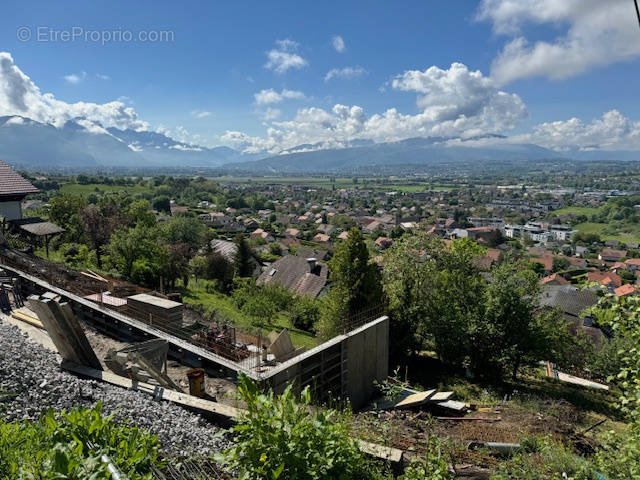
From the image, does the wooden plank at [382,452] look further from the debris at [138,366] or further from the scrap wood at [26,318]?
the scrap wood at [26,318]

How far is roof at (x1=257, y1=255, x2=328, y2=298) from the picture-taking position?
2878 centimetres

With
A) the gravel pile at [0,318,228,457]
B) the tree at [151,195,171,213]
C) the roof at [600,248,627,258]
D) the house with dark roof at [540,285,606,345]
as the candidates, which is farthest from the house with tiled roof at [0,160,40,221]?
the roof at [600,248,627,258]

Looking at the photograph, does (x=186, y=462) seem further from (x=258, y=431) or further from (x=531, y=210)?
(x=531, y=210)

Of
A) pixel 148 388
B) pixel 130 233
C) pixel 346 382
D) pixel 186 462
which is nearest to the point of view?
pixel 186 462

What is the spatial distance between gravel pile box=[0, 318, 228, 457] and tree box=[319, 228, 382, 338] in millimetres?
6959

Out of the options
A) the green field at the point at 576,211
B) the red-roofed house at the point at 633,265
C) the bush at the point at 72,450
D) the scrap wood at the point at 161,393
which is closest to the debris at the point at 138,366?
the scrap wood at the point at 161,393

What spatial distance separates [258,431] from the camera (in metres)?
2.61

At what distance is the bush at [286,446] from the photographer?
2531mm

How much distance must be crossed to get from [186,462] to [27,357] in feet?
14.0

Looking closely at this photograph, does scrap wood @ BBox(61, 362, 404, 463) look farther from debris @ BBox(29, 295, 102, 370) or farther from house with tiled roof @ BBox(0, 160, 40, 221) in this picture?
house with tiled roof @ BBox(0, 160, 40, 221)

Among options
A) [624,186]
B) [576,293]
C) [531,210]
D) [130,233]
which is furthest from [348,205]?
[624,186]

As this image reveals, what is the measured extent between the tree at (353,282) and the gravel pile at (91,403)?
696 centimetres

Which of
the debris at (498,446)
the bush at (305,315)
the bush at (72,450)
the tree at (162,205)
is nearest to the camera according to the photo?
the bush at (72,450)

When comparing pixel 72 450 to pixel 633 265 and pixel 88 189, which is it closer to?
pixel 633 265
